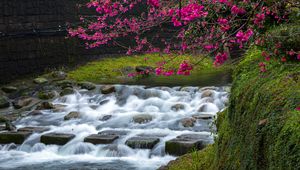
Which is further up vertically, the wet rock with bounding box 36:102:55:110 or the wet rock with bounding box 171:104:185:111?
the wet rock with bounding box 36:102:55:110

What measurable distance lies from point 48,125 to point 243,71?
7.16 meters

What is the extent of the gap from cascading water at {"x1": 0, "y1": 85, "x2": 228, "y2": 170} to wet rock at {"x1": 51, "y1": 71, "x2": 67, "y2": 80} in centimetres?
234

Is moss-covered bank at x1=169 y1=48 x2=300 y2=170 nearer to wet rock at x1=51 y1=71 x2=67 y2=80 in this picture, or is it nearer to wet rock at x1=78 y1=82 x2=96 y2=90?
wet rock at x1=78 y1=82 x2=96 y2=90

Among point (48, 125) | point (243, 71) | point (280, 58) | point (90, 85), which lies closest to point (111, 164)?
point (48, 125)

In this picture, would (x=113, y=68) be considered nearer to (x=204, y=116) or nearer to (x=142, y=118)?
(x=142, y=118)

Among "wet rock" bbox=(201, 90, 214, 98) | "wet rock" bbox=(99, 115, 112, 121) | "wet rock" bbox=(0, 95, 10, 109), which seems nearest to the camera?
"wet rock" bbox=(99, 115, 112, 121)

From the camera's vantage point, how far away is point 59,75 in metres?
16.1

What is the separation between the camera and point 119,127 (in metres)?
10.1

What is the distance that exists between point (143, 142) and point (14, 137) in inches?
122

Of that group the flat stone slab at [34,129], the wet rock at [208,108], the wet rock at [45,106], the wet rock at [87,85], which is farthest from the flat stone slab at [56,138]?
the wet rock at [87,85]

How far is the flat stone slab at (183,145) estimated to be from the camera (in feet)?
25.7

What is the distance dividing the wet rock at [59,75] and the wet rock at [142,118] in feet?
20.5

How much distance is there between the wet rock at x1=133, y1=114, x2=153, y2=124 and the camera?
33.6 ft

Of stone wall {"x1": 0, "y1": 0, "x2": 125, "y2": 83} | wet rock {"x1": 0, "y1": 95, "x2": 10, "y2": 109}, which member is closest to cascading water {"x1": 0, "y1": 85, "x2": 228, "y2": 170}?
wet rock {"x1": 0, "y1": 95, "x2": 10, "y2": 109}
